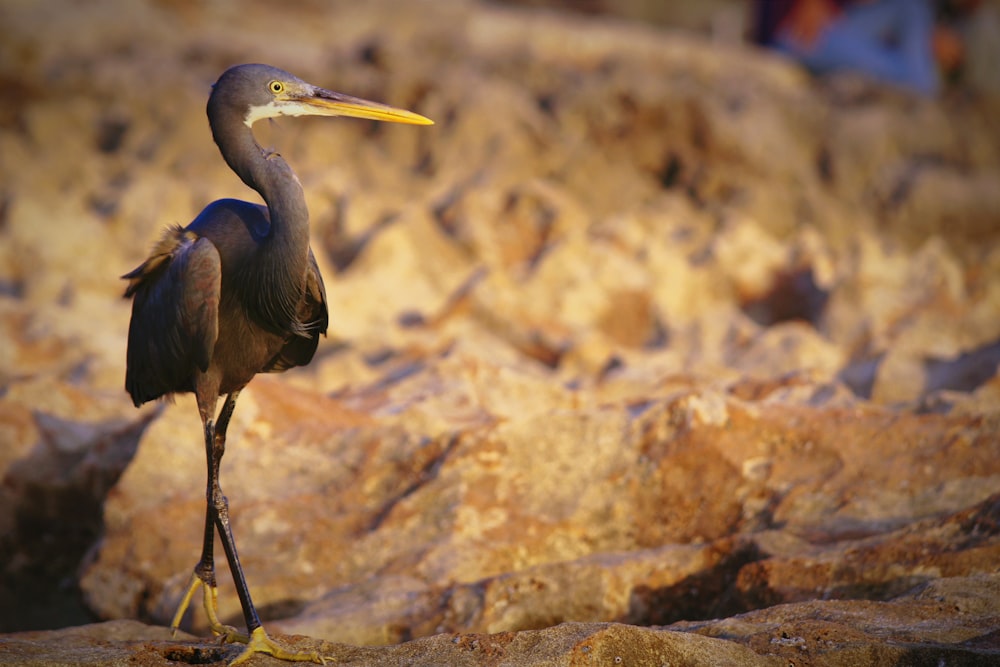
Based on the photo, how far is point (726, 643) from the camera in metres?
3.17

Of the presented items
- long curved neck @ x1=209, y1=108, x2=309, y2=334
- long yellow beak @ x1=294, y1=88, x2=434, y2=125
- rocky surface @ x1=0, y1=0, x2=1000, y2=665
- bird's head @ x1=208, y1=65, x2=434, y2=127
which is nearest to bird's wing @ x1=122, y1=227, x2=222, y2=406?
long curved neck @ x1=209, y1=108, x2=309, y2=334

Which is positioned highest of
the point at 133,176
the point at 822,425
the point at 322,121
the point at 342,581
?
the point at 322,121

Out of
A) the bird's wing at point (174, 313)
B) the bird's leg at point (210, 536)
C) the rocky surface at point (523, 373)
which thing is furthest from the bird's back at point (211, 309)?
the rocky surface at point (523, 373)

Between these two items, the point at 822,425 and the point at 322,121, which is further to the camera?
the point at 322,121

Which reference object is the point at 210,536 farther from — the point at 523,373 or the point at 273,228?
the point at 523,373

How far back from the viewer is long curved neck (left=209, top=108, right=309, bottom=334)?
3.71 m

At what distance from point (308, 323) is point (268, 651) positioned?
120cm

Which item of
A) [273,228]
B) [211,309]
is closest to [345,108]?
[273,228]

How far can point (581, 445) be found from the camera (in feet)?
16.6

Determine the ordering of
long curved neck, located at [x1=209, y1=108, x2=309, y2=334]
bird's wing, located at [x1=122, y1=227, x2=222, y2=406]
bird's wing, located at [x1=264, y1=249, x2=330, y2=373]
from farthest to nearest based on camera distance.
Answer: bird's wing, located at [x1=264, y1=249, x2=330, y2=373] < bird's wing, located at [x1=122, y1=227, x2=222, y2=406] < long curved neck, located at [x1=209, y1=108, x2=309, y2=334]

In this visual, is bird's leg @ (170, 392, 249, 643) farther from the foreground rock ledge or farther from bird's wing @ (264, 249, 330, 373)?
the foreground rock ledge

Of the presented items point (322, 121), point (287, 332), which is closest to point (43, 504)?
point (287, 332)

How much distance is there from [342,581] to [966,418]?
9.28ft

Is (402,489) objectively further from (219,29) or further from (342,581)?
(219,29)
